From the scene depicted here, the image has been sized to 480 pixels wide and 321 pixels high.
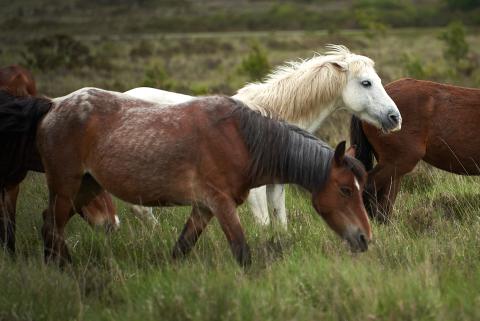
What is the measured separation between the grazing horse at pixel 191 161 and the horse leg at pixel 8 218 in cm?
Result: 53

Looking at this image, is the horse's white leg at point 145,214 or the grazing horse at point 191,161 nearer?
the grazing horse at point 191,161

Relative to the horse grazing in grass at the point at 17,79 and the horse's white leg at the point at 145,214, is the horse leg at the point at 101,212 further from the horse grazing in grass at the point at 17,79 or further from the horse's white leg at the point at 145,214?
the horse grazing in grass at the point at 17,79

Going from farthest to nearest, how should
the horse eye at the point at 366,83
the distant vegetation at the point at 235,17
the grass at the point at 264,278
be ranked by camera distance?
the distant vegetation at the point at 235,17, the horse eye at the point at 366,83, the grass at the point at 264,278

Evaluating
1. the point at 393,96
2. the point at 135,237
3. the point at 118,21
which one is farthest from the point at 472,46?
the point at 118,21

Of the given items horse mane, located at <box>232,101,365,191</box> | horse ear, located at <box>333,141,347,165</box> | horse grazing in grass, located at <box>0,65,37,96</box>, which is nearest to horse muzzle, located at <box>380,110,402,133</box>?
horse mane, located at <box>232,101,365,191</box>

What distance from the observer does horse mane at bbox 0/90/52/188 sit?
5559 millimetres

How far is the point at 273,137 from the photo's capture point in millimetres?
5039

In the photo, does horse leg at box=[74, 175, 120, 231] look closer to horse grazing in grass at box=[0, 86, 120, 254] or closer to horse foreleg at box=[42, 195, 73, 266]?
horse grazing in grass at box=[0, 86, 120, 254]

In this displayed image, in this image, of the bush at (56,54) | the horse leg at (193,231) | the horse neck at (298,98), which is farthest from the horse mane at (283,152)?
the bush at (56,54)

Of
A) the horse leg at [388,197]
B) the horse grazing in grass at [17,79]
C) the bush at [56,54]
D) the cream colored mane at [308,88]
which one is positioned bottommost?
the bush at [56,54]

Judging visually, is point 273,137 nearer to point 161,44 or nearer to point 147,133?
point 147,133

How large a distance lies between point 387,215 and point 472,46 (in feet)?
108

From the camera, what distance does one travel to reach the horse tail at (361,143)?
287 inches

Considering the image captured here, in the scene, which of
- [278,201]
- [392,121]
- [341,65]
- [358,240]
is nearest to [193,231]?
[358,240]
